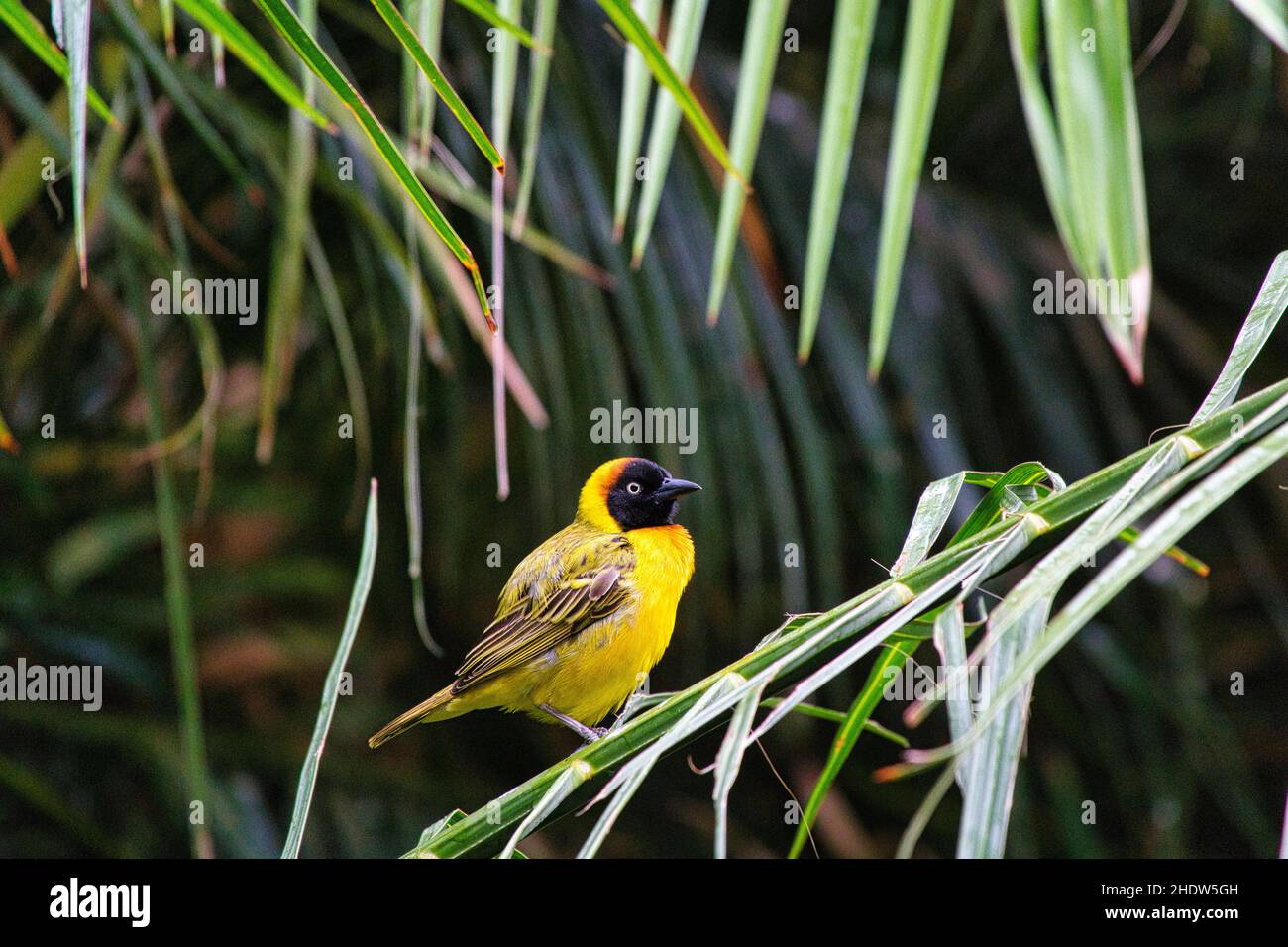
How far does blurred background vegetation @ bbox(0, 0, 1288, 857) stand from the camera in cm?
261

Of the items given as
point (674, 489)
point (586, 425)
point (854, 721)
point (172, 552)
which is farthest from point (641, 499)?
point (854, 721)

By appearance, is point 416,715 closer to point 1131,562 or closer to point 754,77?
point 754,77

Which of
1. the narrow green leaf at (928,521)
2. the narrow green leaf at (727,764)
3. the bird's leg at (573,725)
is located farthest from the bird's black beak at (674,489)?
the narrow green leaf at (727,764)

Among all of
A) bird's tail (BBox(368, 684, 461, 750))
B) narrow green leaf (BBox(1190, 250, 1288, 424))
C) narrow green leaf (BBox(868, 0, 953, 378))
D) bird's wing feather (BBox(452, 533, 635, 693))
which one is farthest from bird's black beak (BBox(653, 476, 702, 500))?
narrow green leaf (BBox(1190, 250, 1288, 424))

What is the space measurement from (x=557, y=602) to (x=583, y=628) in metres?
0.06

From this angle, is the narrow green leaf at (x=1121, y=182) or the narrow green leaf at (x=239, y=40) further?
the narrow green leaf at (x=1121, y=182)

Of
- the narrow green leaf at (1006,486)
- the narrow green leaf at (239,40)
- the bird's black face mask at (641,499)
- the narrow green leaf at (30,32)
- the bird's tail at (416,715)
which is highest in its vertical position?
the narrow green leaf at (30,32)

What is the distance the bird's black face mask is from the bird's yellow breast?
0.14 metres

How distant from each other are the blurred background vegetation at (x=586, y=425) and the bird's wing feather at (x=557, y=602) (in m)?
0.40

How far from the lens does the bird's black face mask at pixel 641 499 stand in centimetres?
227

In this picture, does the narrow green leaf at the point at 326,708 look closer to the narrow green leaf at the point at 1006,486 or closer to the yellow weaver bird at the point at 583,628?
the narrow green leaf at the point at 1006,486

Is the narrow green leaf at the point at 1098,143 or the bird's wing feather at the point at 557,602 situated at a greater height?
the narrow green leaf at the point at 1098,143

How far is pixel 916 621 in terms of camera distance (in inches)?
40.5

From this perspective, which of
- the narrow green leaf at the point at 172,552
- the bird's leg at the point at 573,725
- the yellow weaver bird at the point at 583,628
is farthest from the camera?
the yellow weaver bird at the point at 583,628
